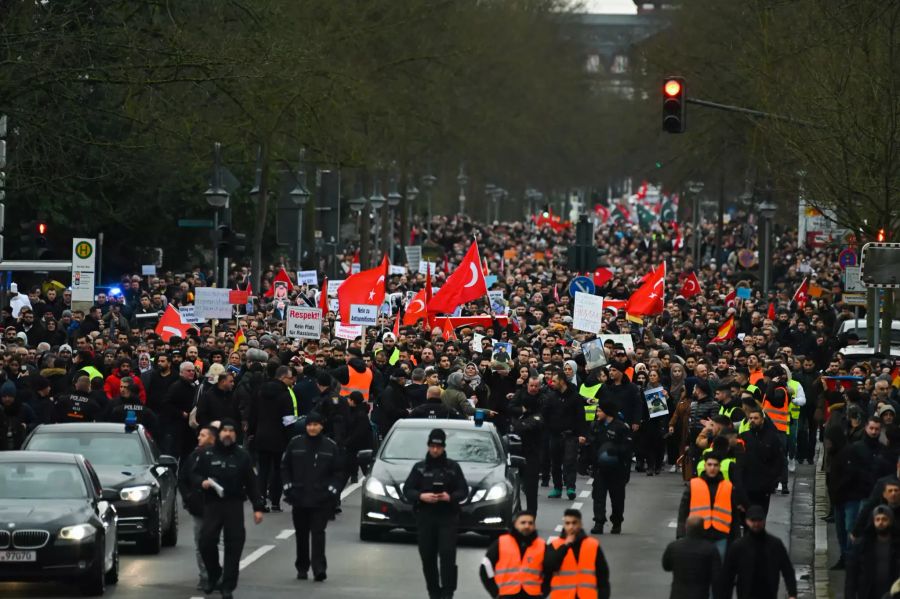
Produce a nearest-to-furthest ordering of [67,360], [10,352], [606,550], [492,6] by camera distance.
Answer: [606,550]
[10,352]
[67,360]
[492,6]

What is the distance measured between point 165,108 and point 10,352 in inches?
403

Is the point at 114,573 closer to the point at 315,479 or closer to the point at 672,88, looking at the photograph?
the point at 315,479

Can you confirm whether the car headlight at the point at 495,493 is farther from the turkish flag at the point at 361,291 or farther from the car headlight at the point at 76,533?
the turkish flag at the point at 361,291

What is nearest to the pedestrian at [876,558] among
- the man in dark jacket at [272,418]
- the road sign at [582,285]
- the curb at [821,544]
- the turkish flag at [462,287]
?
the curb at [821,544]

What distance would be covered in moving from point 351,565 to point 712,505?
4297 millimetres

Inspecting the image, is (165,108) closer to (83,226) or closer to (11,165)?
(11,165)

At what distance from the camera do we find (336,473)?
17891 millimetres

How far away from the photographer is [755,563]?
46.2ft

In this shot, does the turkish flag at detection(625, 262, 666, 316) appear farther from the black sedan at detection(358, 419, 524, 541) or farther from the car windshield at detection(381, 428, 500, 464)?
the car windshield at detection(381, 428, 500, 464)

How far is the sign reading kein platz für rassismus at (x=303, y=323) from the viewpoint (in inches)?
1243

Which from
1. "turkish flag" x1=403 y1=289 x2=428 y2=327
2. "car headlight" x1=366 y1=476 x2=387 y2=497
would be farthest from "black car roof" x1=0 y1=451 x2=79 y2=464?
"turkish flag" x1=403 y1=289 x2=428 y2=327

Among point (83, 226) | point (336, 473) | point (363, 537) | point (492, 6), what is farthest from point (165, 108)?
point (492, 6)

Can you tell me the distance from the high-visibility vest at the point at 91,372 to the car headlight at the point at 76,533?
6878mm

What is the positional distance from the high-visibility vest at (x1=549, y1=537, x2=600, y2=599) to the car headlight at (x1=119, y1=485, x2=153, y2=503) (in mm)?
6683
